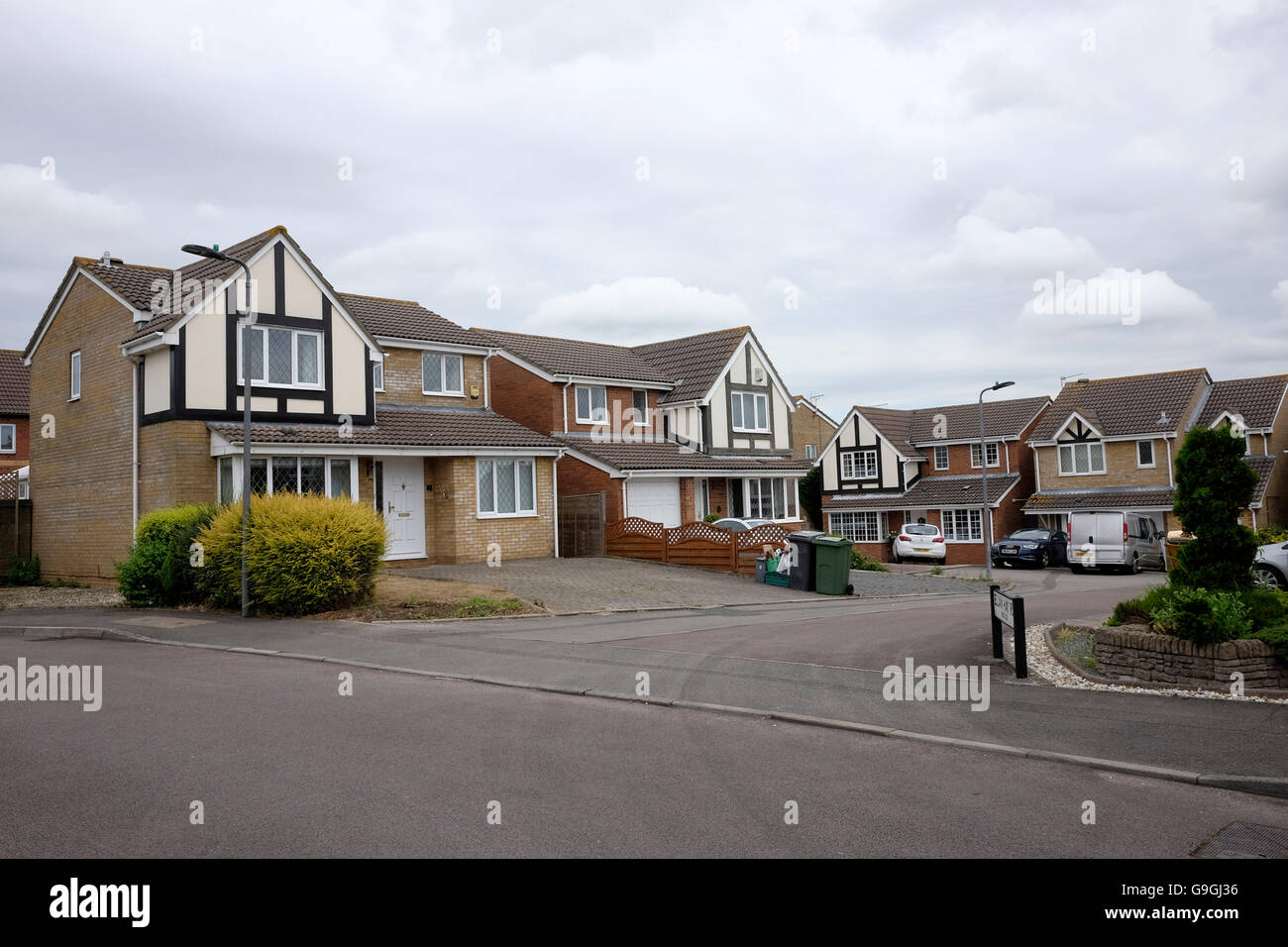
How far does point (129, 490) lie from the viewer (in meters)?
23.4

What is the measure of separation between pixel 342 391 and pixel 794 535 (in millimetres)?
12100

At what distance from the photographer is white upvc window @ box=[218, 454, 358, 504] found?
22.2 metres

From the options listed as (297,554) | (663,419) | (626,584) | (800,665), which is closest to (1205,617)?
(800,665)

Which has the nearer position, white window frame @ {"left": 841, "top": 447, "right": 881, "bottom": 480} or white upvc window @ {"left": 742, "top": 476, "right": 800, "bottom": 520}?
white upvc window @ {"left": 742, "top": 476, "right": 800, "bottom": 520}

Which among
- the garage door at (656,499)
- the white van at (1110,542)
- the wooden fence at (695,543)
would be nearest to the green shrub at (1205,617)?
the wooden fence at (695,543)

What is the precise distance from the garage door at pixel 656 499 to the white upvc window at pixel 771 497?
3.71 meters

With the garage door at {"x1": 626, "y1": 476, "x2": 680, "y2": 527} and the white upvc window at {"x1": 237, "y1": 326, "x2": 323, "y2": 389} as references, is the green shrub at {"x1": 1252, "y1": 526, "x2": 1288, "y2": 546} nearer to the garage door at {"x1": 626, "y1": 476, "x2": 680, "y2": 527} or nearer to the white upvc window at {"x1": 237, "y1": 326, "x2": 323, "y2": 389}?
the garage door at {"x1": 626, "y1": 476, "x2": 680, "y2": 527}

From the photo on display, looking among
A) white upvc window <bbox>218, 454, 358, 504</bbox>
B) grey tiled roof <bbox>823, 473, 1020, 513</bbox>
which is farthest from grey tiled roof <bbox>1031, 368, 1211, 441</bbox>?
white upvc window <bbox>218, 454, 358, 504</bbox>

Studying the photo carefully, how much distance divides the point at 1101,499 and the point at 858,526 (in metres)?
13.8

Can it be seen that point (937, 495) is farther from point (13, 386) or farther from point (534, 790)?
point (534, 790)

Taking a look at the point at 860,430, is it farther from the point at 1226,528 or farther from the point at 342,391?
the point at 1226,528

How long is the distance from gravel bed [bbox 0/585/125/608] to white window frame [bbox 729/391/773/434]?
894 inches

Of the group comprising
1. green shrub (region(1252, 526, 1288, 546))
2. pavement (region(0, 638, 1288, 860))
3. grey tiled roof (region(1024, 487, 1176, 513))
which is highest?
grey tiled roof (region(1024, 487, 1176, 513))

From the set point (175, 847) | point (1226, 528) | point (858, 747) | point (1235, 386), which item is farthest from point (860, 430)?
point (175, 847)
